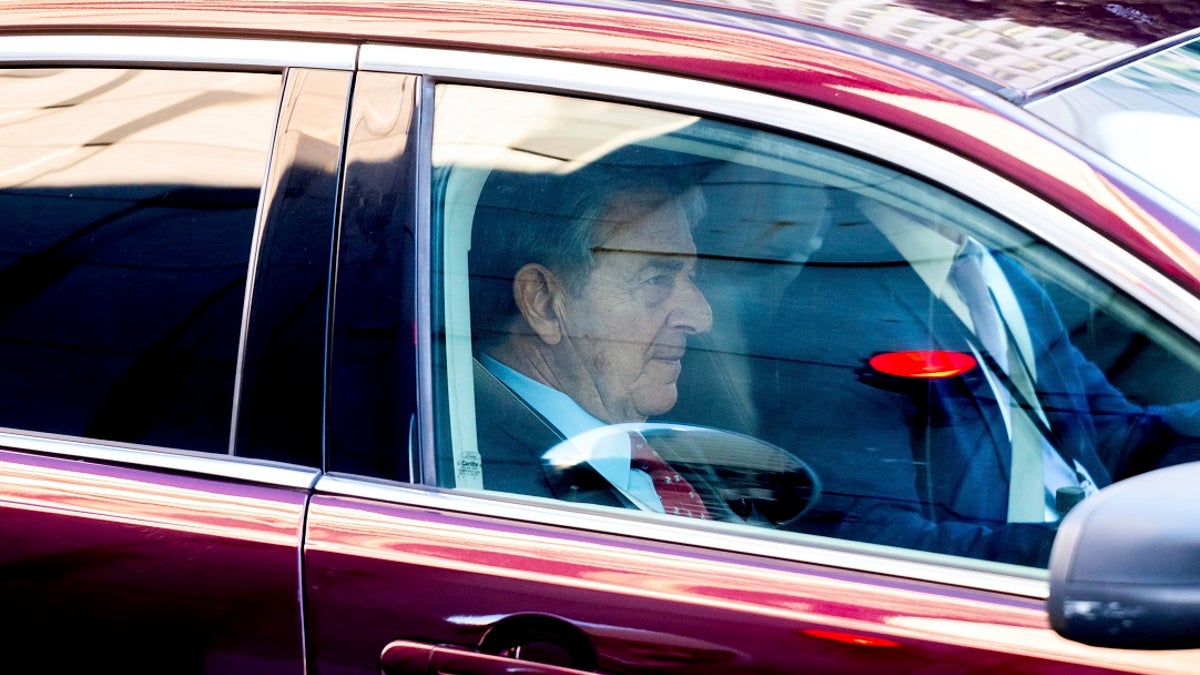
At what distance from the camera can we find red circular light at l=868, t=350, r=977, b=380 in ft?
5.08

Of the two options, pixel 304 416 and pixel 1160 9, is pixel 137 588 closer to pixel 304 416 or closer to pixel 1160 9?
pixel 304 416

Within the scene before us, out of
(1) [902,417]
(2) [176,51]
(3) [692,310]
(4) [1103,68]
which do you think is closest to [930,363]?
(1) [902,417]

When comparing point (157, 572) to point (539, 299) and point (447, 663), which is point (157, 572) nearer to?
point (447, 663)

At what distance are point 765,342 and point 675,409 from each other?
0.17 metres

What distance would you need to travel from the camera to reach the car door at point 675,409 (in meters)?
1.38

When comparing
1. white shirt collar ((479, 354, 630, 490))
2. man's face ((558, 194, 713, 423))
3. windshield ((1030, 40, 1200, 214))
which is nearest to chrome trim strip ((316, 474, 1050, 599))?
white shirt collar ((479, 354, 630, 490))

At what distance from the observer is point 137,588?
1.56 m

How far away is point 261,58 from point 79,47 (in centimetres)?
30

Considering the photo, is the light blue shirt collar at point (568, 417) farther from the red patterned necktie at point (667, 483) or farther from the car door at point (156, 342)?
the car door at point (156, 342)

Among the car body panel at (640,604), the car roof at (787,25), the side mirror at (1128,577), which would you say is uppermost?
the car roof at (787,25)

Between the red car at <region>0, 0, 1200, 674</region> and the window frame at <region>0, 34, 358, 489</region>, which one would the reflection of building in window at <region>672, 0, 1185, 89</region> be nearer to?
the red car at <region>0, 0, 1200, 674</region>

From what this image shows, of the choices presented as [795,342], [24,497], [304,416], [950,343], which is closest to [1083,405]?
[950,343]

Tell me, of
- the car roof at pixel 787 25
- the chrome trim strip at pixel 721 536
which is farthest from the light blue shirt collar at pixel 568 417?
the car roof at pixel 787 25

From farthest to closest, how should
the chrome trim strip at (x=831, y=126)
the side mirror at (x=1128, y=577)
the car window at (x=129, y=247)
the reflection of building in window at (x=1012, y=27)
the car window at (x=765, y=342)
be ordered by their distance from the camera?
the car window at (x=129, y=247) < the reflection of building in window at (x=1012, y=27) < the car window at (x=765, y=342) < the chrome trim strip at (x=831, y=126) < the side mirror at (x=1128, y=577)
